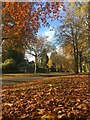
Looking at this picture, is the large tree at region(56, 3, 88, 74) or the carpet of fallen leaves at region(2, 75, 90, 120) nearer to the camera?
the carpet of fallen leaves at region(2, 75, 90, 120)

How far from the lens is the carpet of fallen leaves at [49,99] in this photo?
7.73 ft

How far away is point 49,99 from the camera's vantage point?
2.54 metres

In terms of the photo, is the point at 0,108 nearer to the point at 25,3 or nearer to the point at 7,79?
the point at 7,79

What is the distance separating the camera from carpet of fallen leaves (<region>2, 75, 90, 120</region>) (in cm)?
236

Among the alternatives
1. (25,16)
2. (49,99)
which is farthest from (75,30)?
(49,99)

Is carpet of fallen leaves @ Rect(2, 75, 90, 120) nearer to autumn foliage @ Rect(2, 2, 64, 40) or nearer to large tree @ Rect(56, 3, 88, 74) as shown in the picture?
large tree @ Rect(56, 3, 88, 74)

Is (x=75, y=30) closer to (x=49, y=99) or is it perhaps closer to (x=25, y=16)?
(x=25, y=16)

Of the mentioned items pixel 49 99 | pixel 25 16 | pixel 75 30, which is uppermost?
pixel 25 16

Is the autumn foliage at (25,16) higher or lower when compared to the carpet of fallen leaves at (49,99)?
higher

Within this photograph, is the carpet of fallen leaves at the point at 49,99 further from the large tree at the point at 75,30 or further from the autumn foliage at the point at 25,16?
the autumn foliage at the point at 25,16

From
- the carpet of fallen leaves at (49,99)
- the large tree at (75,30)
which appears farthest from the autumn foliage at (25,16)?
the carpet of fallen leaves at (49,99)

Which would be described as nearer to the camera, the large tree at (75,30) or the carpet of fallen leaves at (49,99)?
the carpet of fallen leaves at (49,99)

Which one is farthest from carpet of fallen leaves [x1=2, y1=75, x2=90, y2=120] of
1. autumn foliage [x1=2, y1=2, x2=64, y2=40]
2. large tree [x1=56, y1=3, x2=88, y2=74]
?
autumn foliage [x1=2, y1=2, x2=64, y2=40]

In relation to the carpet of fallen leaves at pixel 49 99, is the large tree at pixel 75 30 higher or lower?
higher
